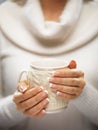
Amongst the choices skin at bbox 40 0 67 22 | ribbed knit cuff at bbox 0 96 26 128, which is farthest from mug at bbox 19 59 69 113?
skin at bbox 40 0 67 22

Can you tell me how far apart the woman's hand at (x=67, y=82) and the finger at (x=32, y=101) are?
0.03 meters

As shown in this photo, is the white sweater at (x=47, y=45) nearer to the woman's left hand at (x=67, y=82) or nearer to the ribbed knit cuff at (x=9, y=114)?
the ribbed knit cuff at (x=9, y=114)

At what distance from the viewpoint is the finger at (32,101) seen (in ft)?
1.78

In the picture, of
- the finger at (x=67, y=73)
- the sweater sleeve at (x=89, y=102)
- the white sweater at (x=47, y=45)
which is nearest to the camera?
the finger at (x=67, y=73)

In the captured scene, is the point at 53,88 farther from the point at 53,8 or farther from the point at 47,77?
the point at 53,8

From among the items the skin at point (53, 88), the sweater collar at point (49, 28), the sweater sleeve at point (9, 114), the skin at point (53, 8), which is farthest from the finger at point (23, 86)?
the skin at point (53, 8)

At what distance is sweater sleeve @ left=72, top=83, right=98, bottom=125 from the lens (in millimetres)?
655

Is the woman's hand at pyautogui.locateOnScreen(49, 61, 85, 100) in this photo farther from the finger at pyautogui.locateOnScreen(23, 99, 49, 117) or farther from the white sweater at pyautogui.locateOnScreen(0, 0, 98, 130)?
the white sweater at pyautogui.locateOnScreen(0, 0, 98, 130)

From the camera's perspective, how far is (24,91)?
557 mm

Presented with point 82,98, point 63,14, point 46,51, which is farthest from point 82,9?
point 82,98

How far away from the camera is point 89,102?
0.68m

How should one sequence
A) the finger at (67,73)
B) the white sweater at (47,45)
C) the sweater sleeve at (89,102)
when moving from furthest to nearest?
the white sweater at (47,45) < the sweater sleeve at (89,102) < the finger at (67,73)

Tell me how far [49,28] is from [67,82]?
30cm

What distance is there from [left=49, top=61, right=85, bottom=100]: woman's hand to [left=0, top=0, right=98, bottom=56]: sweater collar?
0.83 ft
